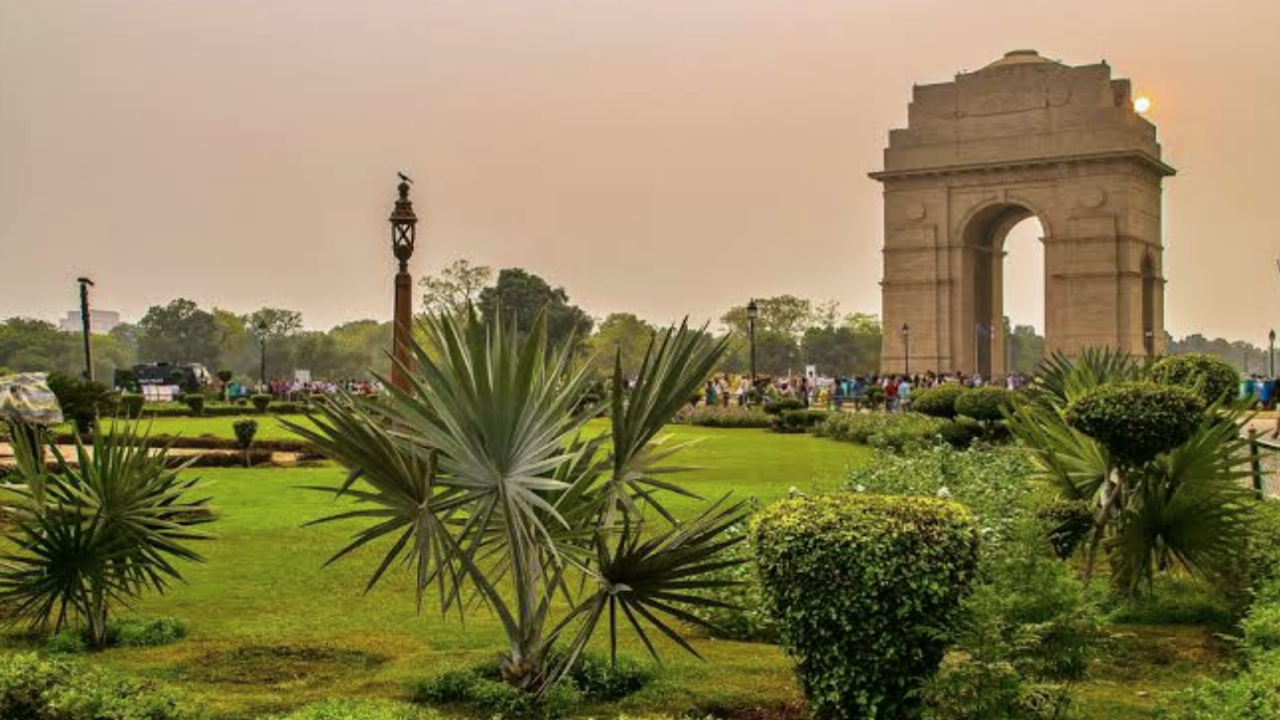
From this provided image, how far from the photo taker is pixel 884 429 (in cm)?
2448

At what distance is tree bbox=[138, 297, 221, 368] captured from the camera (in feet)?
310

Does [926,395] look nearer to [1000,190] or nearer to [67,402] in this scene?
[67,402]

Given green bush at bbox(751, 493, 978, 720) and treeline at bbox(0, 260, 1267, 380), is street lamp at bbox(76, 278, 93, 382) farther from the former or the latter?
treeline at bbox(0, 260, 1267, 380)

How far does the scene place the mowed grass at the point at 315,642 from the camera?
6.71 m

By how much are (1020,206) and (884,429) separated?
32.4 m

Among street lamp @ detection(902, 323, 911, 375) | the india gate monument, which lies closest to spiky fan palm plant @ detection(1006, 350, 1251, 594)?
the india gate monument

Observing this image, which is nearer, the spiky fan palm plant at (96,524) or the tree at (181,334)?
the spiky fan palm plant at (96,524)

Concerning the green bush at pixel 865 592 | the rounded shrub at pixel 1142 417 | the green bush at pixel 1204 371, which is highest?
the green bush at pixel 1204 371

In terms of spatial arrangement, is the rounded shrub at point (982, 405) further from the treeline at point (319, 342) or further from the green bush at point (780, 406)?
the treeline at point (319, 342)

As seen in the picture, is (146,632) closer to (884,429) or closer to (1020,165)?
(884,429)

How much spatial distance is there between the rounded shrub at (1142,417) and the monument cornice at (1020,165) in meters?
45.8

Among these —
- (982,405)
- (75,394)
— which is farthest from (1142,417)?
(75,394)

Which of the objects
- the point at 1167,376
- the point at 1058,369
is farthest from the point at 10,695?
the point at 1167,376

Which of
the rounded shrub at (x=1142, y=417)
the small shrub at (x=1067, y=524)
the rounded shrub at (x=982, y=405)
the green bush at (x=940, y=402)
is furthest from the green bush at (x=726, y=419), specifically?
the rounded shrub at (x=1142, y=417)
